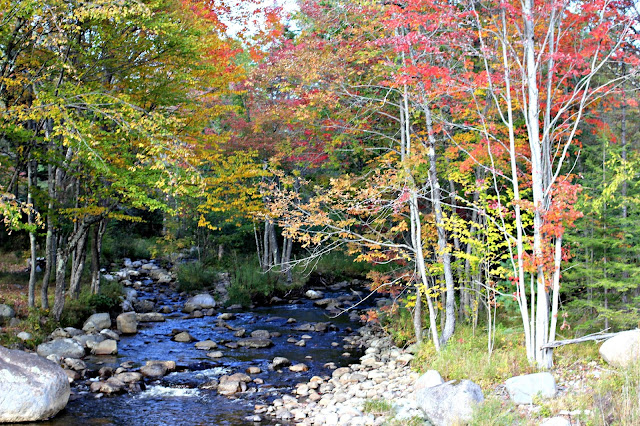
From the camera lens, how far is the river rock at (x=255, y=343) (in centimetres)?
1211

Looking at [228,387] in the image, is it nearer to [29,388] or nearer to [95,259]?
[29,388]

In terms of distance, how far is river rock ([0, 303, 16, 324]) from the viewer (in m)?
11.4

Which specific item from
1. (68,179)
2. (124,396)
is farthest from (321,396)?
(68,179)

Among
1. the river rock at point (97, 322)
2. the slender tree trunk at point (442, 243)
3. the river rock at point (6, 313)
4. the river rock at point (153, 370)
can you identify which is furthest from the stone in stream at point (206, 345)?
the slender tree trunk at point (442, 243)

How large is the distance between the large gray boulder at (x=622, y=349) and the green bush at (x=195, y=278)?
1441 cm

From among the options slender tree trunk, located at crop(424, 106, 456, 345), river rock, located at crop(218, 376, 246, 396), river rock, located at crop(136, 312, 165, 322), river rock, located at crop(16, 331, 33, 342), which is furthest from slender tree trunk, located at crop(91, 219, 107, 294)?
slender tree trunk, located at crop(424, 106, 456, 345)

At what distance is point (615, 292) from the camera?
8.48 m

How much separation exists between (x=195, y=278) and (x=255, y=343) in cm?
739

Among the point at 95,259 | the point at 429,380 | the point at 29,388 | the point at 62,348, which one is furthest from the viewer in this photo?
the point at 95,259

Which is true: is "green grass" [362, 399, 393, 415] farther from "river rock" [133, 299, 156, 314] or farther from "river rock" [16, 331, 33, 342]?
"river rock" [133, 299, 156, 314]

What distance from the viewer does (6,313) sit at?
38.2 ft

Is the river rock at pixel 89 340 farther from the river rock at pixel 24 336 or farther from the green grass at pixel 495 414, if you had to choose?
the green grass at pixel 495 414

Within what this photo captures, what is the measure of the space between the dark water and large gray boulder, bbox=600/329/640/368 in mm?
5018

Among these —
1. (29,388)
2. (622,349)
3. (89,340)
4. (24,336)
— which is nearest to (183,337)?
(89,340)
